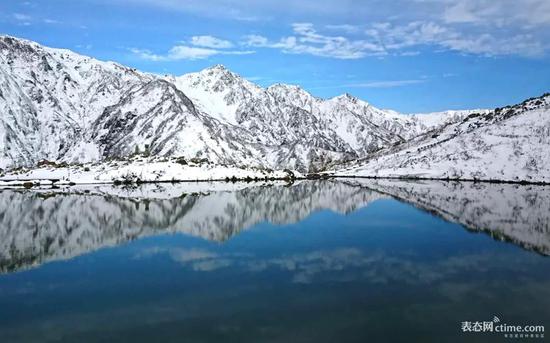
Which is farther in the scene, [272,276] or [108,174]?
[108,174]

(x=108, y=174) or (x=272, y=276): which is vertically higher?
(x=108, y=174)

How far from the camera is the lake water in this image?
97.1ft

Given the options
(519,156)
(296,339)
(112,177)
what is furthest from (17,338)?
(519,156)

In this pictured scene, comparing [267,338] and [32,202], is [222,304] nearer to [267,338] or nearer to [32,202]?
[267,338]

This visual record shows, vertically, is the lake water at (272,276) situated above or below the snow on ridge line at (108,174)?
below

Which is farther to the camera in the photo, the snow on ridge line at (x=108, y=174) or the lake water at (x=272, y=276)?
the snow on ridge line at (x=108, y=174)

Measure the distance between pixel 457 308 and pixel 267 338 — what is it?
13.1 metres

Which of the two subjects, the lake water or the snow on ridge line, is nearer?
the lake water

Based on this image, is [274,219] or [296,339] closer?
[296,339]

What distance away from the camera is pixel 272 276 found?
41656 mm

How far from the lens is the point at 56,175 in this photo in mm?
185625

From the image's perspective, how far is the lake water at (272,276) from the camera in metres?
29.6

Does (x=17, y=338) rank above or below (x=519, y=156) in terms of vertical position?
below

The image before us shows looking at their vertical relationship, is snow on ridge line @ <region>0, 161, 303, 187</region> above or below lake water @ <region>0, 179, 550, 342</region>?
above
